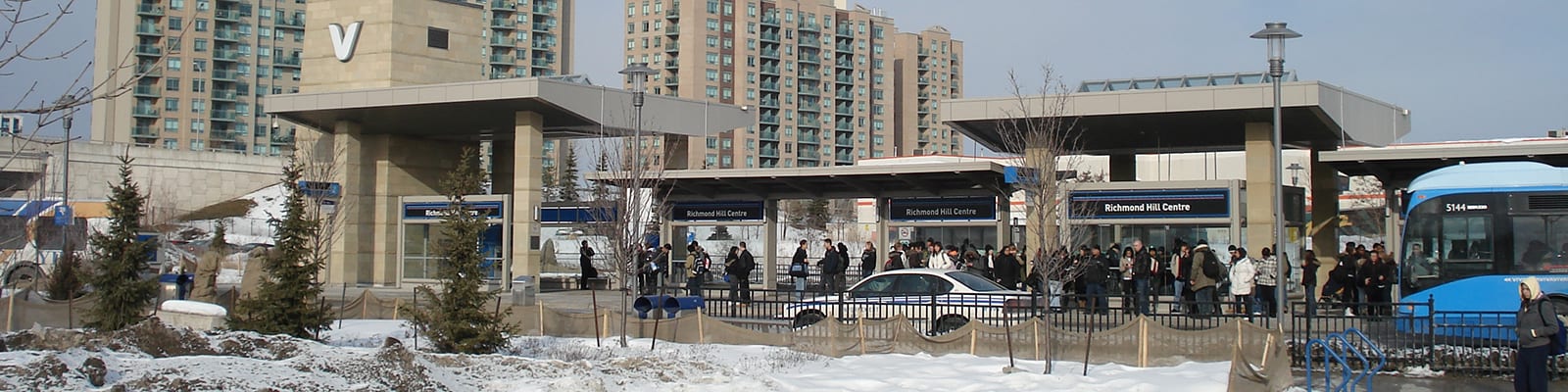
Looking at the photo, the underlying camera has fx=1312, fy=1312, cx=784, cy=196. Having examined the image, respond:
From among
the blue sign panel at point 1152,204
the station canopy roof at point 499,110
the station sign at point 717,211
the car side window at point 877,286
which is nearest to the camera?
the car side window at point 877,286

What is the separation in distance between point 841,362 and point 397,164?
80.2ft

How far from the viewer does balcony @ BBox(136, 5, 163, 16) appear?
324 ft

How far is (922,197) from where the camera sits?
30391 mm

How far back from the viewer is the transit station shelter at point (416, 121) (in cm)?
3061

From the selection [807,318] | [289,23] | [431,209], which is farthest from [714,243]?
Answer: [807,318]

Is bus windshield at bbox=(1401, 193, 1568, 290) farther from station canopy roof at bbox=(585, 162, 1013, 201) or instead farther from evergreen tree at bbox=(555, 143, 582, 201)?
evergreen tree at bbox=(555, 143, 582, 201)

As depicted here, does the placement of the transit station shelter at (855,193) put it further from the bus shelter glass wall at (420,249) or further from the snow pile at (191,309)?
the snow pile at (191,309)

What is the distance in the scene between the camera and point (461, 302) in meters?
15.1

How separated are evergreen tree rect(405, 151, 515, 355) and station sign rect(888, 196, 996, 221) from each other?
1600 centimetres

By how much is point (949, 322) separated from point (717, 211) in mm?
15353

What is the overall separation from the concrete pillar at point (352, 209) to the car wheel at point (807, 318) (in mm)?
20083

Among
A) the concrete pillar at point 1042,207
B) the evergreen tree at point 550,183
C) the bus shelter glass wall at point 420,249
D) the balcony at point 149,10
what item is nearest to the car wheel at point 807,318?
the concrete pillar at point 1042,207

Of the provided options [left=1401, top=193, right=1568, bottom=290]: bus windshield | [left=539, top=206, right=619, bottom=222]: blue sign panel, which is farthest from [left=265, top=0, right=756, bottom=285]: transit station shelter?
[left=1401, top=193, right=1568, bottom=290]: bus windshield

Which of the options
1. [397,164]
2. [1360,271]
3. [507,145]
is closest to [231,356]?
[1360,271]
